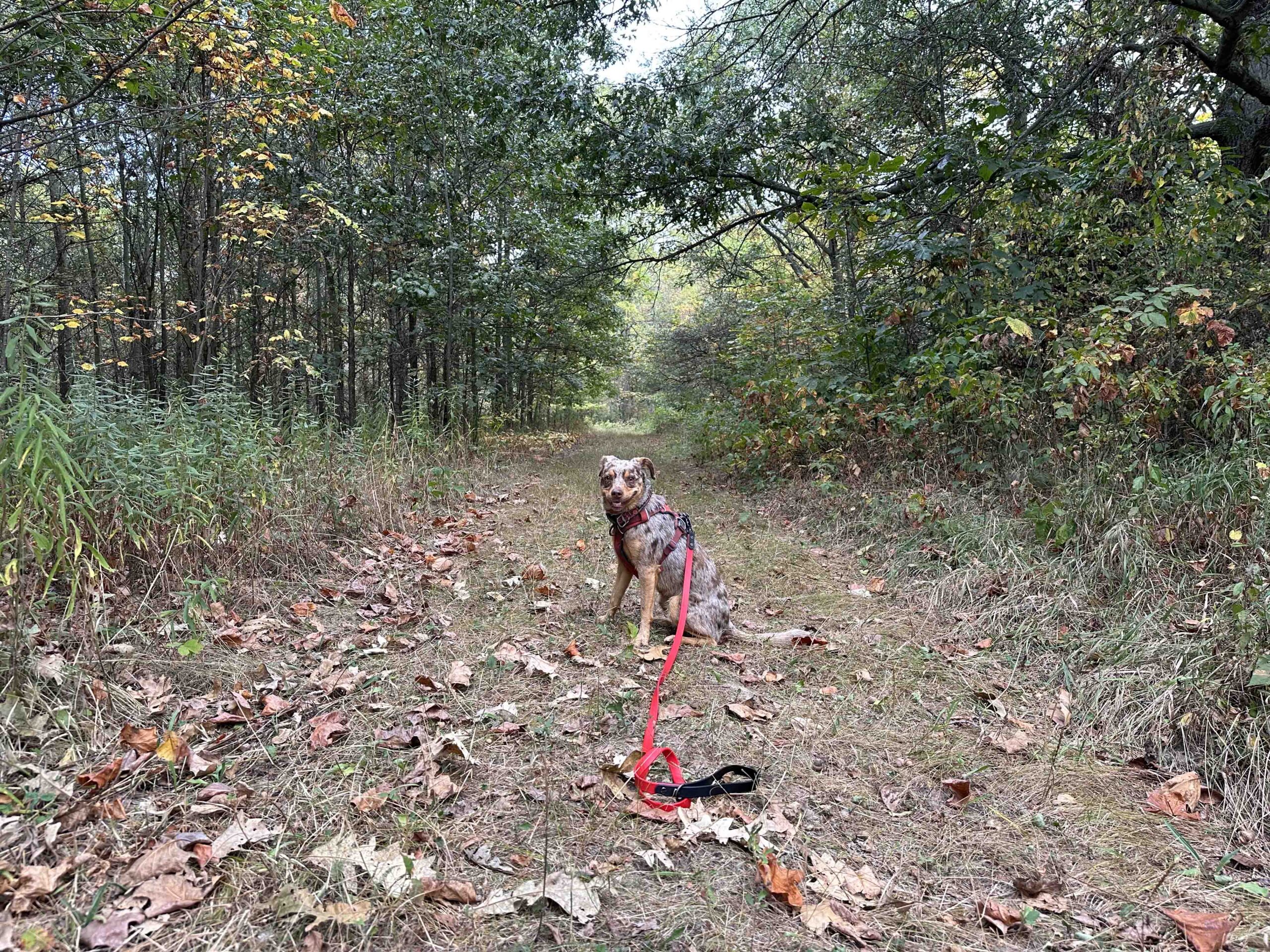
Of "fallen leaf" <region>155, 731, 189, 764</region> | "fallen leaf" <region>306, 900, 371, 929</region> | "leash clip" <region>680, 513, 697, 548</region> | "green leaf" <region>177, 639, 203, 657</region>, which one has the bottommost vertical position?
"fallen leaf" <region>306, 900, 371, 929</region>

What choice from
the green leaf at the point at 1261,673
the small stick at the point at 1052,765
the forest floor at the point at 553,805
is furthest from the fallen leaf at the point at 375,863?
the green leaf at the point at 1261,673

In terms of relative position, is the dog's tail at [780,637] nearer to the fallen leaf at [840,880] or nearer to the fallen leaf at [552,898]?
the fallen leaf at [840,880]

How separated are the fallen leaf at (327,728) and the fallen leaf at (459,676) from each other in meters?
0.54

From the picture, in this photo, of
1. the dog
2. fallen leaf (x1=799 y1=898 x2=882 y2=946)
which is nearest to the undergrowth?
the dog

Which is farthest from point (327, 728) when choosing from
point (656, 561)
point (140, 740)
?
point (656, 561)

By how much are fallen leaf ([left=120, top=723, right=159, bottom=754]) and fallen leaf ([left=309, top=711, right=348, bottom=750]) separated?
0.54m

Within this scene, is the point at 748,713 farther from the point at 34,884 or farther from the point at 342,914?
the point at 34,884

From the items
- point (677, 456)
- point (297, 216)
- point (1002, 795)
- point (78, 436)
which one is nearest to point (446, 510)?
point (78, 436)

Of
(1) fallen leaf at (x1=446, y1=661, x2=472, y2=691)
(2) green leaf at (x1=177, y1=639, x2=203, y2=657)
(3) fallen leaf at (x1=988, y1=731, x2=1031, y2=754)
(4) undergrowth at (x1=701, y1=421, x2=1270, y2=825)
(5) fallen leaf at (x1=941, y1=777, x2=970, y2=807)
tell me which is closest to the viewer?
(5) fallen leaf at (x1=941, y1=777, x2=970, y2=807)

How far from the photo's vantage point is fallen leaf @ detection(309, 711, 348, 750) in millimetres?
2557

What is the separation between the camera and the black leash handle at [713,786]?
2.37m

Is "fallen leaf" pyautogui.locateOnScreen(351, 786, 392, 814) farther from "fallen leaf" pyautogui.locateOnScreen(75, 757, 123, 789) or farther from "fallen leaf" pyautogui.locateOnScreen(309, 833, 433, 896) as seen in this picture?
"fallen leaf" pyautogui.locateOnScreen(75, 757, 123, 789)

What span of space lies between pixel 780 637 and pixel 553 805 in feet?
7.34

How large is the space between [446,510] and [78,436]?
3924 mm
